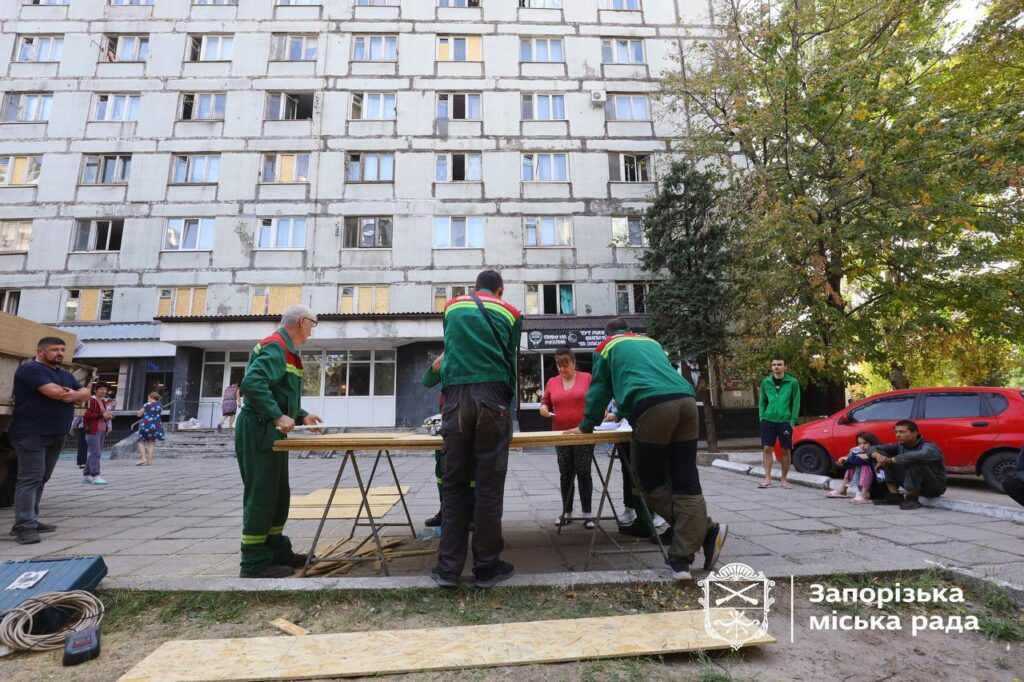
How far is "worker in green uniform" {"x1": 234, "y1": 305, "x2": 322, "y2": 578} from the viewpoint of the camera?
345 centimetres

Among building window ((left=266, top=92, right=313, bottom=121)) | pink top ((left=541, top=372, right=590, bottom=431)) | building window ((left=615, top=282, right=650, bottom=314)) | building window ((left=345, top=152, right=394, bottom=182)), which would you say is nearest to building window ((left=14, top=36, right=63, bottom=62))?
building window ((left=266, top=92, right=313, bottom=121))

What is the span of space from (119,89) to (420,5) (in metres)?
12.9

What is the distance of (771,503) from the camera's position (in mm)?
6195

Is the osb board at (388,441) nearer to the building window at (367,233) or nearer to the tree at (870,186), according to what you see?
the tree at (870,186)

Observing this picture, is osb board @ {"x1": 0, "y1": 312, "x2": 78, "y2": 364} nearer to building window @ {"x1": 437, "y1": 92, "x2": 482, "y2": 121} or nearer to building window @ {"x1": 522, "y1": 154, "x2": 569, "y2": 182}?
building window @ {"x1": 522, "y1": 154, "x2": 569, "y2": 182}

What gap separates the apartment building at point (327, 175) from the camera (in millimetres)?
18328

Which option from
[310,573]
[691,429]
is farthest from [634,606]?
[310,573]

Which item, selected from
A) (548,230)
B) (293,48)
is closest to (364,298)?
(548,230)

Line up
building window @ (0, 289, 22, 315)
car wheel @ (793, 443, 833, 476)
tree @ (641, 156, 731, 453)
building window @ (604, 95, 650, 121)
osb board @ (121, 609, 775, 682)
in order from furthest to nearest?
building window @ (604, 95, 650, 121)
building window @ (0, 289, 22, 315)
tree @ (641, 156, 731, 453)
car wheel @ (793, 443, 833, 476)
osb board @ (121, 609, 775, 682)

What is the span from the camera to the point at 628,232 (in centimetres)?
1961

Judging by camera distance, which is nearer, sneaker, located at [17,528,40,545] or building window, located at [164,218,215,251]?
sneaker, located at [17,528,40,545]

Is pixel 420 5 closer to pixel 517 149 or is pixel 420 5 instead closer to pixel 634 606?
pixel 517 149

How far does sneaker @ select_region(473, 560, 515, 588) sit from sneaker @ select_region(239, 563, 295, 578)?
145 cm

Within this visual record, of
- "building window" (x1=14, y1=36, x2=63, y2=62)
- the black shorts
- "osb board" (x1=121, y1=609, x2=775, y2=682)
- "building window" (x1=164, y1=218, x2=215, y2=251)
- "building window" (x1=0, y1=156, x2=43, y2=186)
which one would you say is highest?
"building window" (x1=14, y1=36, x2=63, y2=62)
